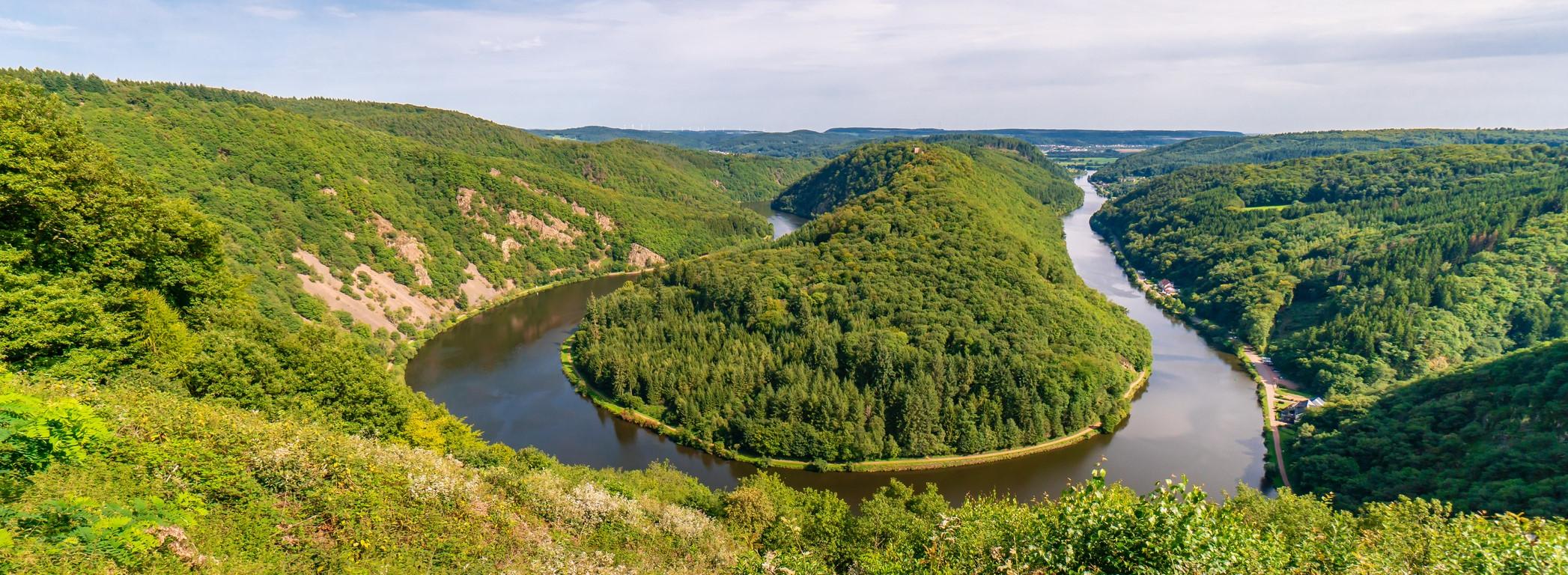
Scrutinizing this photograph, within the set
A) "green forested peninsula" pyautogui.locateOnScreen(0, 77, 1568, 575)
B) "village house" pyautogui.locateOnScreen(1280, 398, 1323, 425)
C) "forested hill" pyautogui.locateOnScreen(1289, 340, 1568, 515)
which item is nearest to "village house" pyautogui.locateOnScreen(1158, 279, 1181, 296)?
"village house" pyautogui.locateOnScreen(1280, 398, 1323, 425)

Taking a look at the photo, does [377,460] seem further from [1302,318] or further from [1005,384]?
A: [1302,318]

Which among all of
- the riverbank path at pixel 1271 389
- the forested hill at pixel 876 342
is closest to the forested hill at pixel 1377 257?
the riverbank path at pixel 1271 389

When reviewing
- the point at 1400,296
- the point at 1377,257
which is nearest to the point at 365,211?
the point at 1400,296

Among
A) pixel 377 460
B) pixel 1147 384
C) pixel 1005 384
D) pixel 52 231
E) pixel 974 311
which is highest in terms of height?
pixel 52 231

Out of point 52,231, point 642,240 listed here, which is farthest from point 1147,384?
point 642,240

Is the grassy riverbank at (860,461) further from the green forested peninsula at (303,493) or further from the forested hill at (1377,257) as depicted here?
the forested hill at (1377,257)

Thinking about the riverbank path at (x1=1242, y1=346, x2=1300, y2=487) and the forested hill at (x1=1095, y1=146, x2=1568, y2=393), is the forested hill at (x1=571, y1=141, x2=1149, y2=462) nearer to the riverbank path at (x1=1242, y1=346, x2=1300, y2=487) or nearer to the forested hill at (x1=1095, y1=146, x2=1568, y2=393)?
the riverbank path at (x1=1242, y1=346, x2=1300, y2=487)

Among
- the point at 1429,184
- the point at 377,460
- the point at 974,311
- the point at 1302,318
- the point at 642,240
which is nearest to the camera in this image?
the point at 377,460
